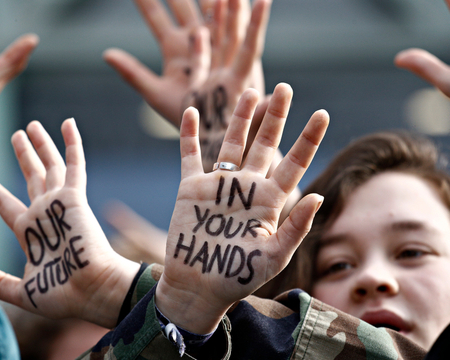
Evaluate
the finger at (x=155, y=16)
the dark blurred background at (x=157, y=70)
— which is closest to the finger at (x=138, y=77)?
the finger at (x=155, y=16)

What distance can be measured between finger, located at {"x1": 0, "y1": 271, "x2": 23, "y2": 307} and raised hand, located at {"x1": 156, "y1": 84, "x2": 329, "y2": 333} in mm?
391

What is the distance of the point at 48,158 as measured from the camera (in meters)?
1.13

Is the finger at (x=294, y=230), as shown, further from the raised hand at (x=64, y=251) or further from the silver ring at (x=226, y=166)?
the raised hand at (x=64, y=251)

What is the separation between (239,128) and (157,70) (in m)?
6.29

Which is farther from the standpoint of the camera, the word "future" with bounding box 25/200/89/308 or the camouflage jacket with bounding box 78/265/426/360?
the word "future" with bounding box 25/200/89/308

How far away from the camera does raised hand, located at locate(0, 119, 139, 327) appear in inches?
39.3

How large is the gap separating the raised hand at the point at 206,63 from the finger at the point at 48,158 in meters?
0.47

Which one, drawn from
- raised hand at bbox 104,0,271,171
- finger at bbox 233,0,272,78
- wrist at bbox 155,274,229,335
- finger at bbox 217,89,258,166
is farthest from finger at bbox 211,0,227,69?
wrist at bbox 155,274,229,335

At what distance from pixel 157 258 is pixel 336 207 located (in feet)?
2.96

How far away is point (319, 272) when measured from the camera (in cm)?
132

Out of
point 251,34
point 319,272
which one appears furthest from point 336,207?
point 251,34

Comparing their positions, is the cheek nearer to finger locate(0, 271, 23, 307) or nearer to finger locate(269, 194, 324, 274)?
finger locate(269, 194, 324, 274)

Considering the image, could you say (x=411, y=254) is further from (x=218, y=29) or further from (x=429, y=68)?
(x=218, y=29)

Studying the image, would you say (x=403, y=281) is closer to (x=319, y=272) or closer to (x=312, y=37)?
(x=319, y=272)
